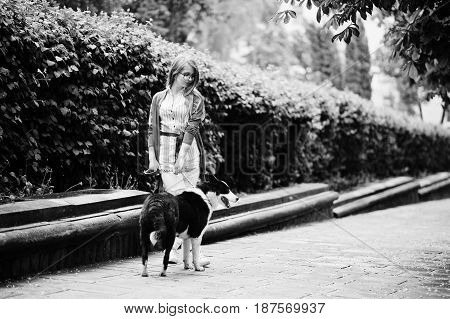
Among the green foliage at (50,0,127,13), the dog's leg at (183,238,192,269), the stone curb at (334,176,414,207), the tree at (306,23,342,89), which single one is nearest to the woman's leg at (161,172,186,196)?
the dog's leg at (183,238,192,269)

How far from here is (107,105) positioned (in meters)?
7.23

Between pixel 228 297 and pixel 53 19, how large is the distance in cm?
364

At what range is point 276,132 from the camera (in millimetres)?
11125

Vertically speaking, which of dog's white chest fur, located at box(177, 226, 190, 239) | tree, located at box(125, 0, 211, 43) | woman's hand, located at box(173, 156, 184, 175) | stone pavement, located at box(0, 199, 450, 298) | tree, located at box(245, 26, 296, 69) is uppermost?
tree, located at box(245, 26, 296, 69)

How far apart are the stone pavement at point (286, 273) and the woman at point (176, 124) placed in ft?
2.10

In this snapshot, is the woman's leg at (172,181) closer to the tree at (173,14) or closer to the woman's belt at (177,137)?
the woman's belt at (177,137)

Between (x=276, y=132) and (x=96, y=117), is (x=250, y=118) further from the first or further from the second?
(x=96, y=117)

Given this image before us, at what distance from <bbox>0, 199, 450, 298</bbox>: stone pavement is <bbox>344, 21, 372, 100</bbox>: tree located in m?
14.5

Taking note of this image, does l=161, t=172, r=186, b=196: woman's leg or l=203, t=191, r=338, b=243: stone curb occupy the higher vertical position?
l=161, t=172, r=186, b=196: woman's leg

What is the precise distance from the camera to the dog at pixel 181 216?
5.16m


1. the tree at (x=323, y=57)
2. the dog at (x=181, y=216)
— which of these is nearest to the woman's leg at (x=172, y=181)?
the dog at (x=181, y=216)

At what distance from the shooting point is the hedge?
20.1 ft

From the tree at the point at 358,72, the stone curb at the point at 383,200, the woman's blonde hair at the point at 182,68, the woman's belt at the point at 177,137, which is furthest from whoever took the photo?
the tree at the point at 358,72

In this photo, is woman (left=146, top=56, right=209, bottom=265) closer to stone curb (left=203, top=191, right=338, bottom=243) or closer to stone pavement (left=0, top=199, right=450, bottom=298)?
stone pavement (left=0, top=199, right=450, bottom=298)
